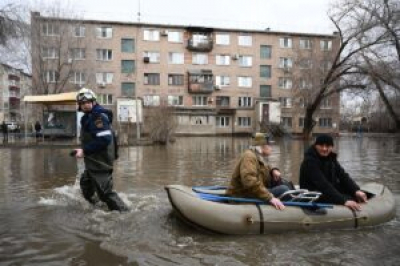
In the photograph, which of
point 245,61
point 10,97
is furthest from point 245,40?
point 10,97

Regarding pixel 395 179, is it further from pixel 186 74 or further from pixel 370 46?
pixel 186 74

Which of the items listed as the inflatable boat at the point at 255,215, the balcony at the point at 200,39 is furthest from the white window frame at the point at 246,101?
the inflatable boat at the point at 255,215

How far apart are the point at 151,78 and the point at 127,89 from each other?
3.05 metres

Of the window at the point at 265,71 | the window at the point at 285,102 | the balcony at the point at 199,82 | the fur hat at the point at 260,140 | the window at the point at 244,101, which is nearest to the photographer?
A: the fur hat at the point at 260,140

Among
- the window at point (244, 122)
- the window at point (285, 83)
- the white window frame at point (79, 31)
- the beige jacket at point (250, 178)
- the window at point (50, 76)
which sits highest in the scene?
the white window frame at point (79, 31)

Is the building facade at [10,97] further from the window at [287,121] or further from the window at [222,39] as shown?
the window at [287,121]

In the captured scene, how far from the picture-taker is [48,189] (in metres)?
9.88

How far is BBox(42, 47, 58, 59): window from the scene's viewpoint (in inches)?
1425

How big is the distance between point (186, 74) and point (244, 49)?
7.87 m

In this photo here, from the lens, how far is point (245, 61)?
5225 cm

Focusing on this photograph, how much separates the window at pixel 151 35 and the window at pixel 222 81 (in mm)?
8412

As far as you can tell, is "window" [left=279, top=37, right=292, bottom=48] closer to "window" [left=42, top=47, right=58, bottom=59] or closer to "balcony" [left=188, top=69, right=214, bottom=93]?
"balcony" [left=188, top=69, right=214, bottom=93]

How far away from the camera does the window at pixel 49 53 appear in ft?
119

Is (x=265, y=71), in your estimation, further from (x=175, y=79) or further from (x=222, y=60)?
(x=175, y=79)
